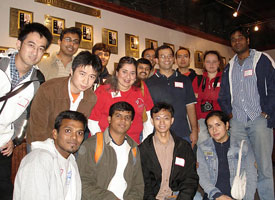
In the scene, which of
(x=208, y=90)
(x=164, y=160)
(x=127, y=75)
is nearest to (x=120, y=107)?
(x=127, y=75)

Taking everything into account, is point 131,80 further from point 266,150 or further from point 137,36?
point 137,36

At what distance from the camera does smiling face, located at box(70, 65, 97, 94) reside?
2.35 meters

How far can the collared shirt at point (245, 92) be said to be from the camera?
2809 mm

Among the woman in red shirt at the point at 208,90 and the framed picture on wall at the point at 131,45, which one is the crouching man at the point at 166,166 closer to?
the woman in red shirt at the point at 208,90

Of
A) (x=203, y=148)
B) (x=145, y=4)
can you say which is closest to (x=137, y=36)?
(x=145, y=4)

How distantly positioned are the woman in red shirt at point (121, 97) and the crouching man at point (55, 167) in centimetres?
52

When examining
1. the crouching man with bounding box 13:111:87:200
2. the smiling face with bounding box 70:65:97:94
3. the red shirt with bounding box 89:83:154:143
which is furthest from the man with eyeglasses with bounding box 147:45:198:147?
the crouching man with bounding box 13:111:87:200

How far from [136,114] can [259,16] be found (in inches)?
326

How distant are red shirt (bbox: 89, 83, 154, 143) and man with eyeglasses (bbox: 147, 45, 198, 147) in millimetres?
347

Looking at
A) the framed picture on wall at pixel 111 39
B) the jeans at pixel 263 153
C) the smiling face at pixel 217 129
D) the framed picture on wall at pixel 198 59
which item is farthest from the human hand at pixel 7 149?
the framed picture on wall at pixel 198 59

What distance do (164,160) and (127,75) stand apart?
1.06 meters

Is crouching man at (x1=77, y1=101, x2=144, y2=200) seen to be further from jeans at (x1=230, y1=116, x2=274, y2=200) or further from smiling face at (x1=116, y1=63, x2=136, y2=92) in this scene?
jeans at (x1=230, y1=116, x2=274, y2=200)

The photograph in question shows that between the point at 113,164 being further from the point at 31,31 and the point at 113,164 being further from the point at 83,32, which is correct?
the point at 83,32

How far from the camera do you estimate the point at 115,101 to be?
108 inches
